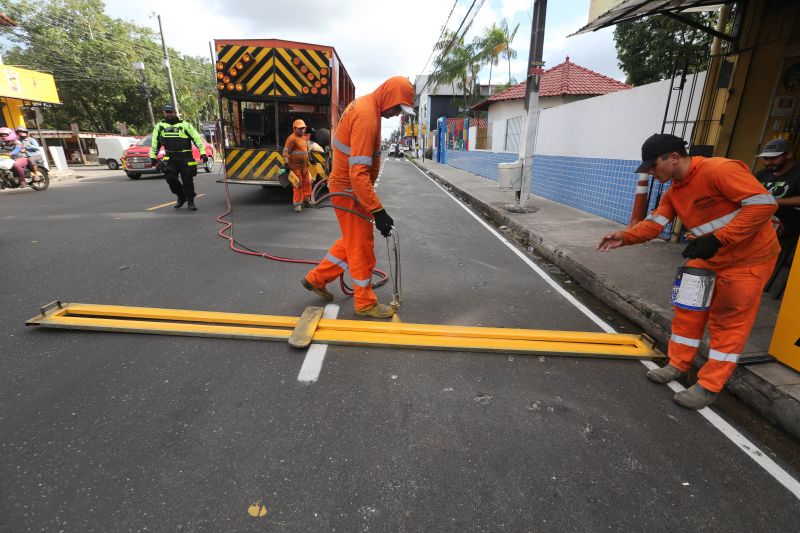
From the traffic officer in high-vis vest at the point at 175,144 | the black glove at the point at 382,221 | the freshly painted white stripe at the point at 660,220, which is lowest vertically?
the black glove at the point at 382,221

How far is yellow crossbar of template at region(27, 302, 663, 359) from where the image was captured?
10.5ft

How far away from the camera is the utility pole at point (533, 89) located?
822 centimetres

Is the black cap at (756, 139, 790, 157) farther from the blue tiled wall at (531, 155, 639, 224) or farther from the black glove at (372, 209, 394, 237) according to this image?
the black glove at (372, 209, 394, 237)

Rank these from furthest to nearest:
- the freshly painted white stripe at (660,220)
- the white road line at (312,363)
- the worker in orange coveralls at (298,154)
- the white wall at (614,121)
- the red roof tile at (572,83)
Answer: the red roof tile at (572,83) → the worker in orange coveralls at (298,154) → the white wall at (614,121) → the freshly painted white stripe at (660,220) → the white road line at (312,363)

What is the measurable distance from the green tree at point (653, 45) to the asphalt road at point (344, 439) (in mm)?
20607

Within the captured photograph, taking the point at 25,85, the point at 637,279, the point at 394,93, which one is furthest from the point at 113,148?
Answer: the point at 637,279

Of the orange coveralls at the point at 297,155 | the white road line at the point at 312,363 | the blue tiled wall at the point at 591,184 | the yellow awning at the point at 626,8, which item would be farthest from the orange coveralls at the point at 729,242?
the orange coveralls at the point at 297,155

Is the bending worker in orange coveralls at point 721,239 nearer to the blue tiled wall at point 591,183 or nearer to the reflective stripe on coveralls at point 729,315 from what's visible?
the reflective stripe on coveralls at point 729,315

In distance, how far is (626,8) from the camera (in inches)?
203

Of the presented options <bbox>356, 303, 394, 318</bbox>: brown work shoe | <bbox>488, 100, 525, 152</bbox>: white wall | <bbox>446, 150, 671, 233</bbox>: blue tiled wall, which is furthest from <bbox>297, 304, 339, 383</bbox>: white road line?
<bbox>488, 100, 525, 152</bbox>: white wall

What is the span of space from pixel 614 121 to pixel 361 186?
6.88m

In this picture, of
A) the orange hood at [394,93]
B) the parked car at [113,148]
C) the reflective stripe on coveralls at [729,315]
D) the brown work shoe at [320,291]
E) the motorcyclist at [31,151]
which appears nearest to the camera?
the reflective stripe on coveralls at [729,315]

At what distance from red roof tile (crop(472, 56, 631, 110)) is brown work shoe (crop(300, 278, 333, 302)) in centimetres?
1641

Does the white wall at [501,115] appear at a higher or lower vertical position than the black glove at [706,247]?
higher
